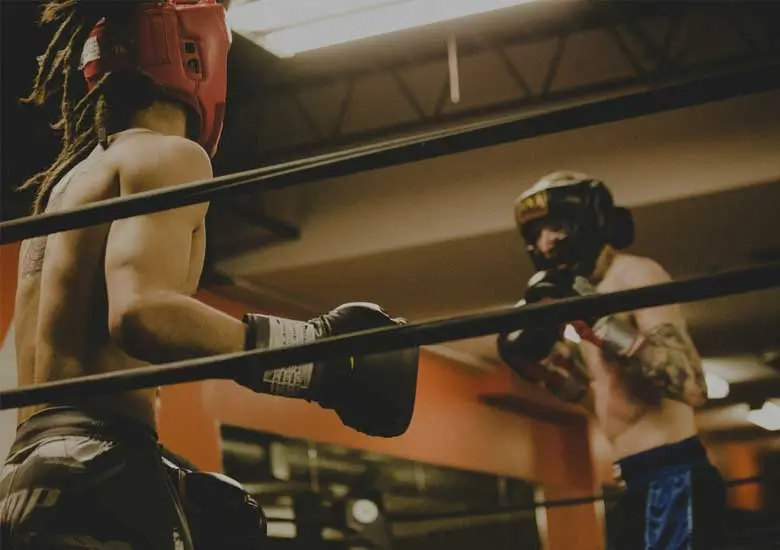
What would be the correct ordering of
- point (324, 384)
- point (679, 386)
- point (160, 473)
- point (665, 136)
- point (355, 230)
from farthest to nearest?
point (355, 230) < point (665, 136) < point (679, 386) < point (160, 473) < point (324, 384)

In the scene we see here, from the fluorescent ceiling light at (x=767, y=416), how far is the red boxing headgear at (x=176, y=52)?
29.6 ft

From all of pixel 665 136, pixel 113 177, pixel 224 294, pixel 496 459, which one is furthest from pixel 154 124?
pixel 496 459

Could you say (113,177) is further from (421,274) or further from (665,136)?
(421,274)

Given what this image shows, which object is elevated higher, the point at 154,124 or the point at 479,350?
the point at 479,350

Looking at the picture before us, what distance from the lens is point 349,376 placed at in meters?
1.26

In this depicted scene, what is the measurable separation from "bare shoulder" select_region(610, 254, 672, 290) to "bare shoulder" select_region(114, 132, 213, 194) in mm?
1620

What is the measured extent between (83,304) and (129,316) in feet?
0.50

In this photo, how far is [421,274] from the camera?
582 centimetres

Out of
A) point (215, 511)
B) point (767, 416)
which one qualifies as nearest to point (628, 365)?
point (215, 511)

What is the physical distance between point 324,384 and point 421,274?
4579 mm

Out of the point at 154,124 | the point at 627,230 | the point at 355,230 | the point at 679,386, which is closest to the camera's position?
the point at 154,124

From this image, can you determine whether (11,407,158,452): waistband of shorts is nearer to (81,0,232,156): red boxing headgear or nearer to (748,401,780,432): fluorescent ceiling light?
(81,0,232,156): red boxing headgear

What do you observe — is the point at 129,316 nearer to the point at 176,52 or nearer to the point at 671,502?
the point at 176,52

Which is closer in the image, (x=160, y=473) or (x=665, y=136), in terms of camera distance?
(x=160, y=473)
